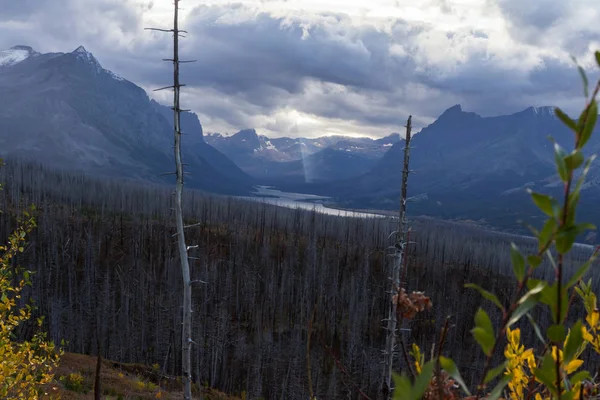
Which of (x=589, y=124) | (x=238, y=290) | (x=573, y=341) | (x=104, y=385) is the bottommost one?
(x=238, y=290)

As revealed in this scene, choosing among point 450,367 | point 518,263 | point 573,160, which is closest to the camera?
point 573,160

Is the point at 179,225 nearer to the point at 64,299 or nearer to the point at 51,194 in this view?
the point at 64,299

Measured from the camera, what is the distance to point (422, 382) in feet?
2.80

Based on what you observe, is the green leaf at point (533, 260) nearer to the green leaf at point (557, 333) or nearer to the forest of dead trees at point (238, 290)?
the green leaf at point (557, 333)

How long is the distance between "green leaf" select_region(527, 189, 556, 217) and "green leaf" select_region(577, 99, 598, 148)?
0.39 ft

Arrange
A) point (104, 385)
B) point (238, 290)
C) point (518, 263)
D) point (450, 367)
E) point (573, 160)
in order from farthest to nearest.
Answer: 1. point (238, 290)
2. point (104, 385)
3. point (450, 367)
4. point (518, 263)
5. point (573, 160)

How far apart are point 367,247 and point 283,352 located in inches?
1247

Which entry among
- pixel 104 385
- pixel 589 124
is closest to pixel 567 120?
pixel 589 124

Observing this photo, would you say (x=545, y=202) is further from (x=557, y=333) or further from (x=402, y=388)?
(x=402, y=388)

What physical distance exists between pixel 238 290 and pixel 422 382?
66029mm

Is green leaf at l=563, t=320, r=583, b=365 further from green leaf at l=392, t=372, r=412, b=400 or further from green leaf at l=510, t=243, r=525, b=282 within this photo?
green leaf at l=392, t=372, r=412, b=400

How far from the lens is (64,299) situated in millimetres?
59312

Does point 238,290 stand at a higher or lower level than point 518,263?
lower

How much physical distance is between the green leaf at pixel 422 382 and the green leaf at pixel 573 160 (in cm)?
43
